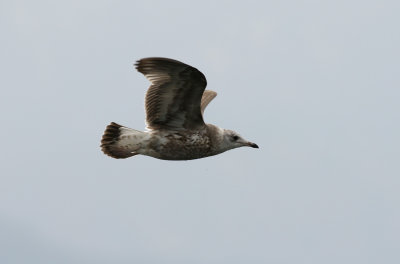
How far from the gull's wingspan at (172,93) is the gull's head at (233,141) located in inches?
27.4

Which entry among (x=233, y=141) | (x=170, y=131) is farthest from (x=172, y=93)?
(x=233, y=141)

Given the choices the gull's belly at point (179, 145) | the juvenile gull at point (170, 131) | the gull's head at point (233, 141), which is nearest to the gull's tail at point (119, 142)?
the juvenile gull at point (170, 131)

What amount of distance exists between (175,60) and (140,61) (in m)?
0.58

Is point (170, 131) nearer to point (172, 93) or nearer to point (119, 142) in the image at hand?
point (172, 93)

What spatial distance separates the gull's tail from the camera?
1705 centimetres

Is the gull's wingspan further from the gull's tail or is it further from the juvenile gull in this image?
the gull's tail

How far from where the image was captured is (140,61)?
15.8 meters

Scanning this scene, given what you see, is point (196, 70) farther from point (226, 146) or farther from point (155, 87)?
point (226, 146)

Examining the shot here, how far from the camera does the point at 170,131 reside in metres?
17.0

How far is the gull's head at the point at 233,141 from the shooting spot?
17.5 metres

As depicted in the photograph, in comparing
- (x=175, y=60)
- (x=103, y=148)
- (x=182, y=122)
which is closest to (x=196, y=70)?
(x=175, y=60)

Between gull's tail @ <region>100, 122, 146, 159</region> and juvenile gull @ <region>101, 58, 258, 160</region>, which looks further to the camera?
gull's tail @ <region>100, 122, 146, 159</region>

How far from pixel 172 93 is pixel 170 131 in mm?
800

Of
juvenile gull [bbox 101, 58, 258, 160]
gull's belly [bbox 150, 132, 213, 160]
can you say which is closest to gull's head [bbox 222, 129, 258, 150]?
juvenile gull [bbox 101, 58, 258, 160]
